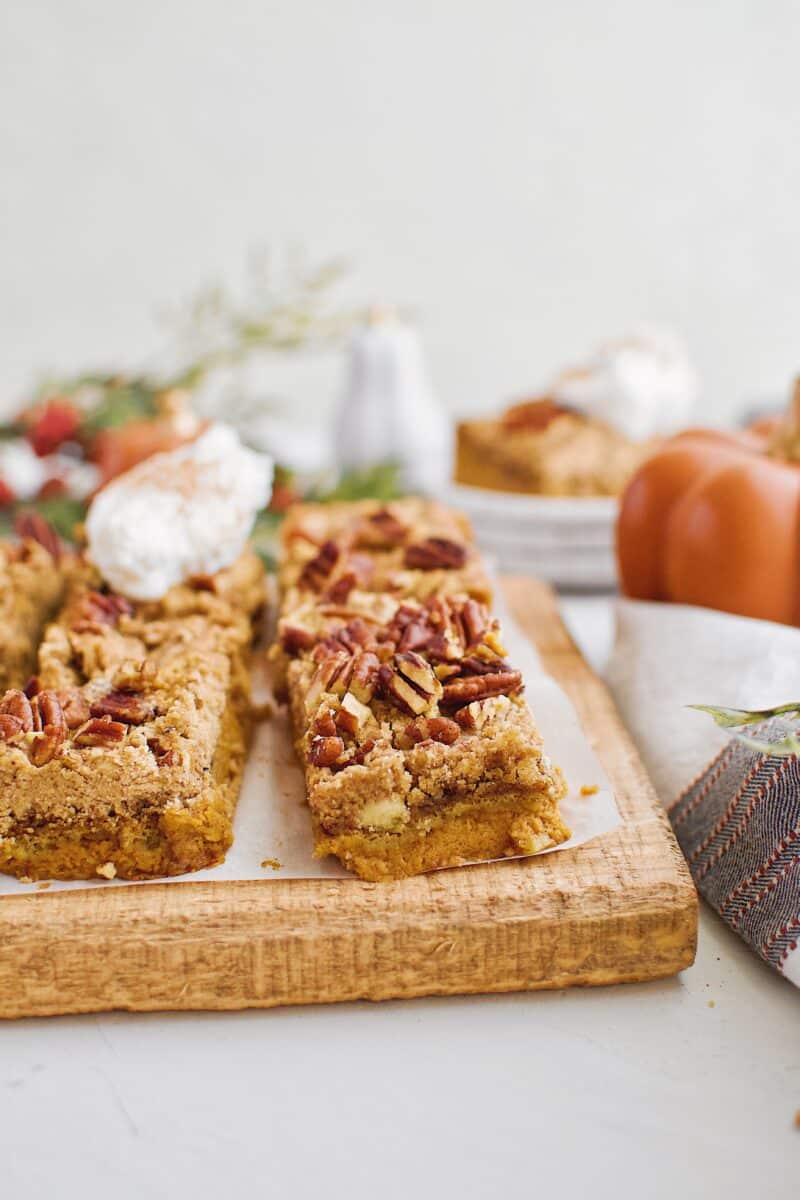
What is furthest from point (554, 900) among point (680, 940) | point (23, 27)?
point (23, 27)

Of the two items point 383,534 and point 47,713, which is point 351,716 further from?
point 383,534

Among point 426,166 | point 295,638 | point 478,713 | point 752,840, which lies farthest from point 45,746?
point 426,166

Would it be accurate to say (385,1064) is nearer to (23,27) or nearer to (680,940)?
(680,940)

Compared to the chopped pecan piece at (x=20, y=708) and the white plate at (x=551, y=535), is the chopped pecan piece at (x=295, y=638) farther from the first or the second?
the white plate at (x=551, y=535)

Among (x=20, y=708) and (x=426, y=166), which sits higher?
(x=426, y=166)

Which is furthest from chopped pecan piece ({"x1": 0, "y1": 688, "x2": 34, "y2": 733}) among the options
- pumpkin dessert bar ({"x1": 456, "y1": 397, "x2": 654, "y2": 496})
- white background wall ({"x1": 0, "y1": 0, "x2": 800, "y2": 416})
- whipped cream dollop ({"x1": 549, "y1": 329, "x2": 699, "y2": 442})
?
white background wall ({"x1": 0, "y1": 0, "x2": 800, "y2": 416})

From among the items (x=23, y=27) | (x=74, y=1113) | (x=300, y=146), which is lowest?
(x=74, y=1113)
